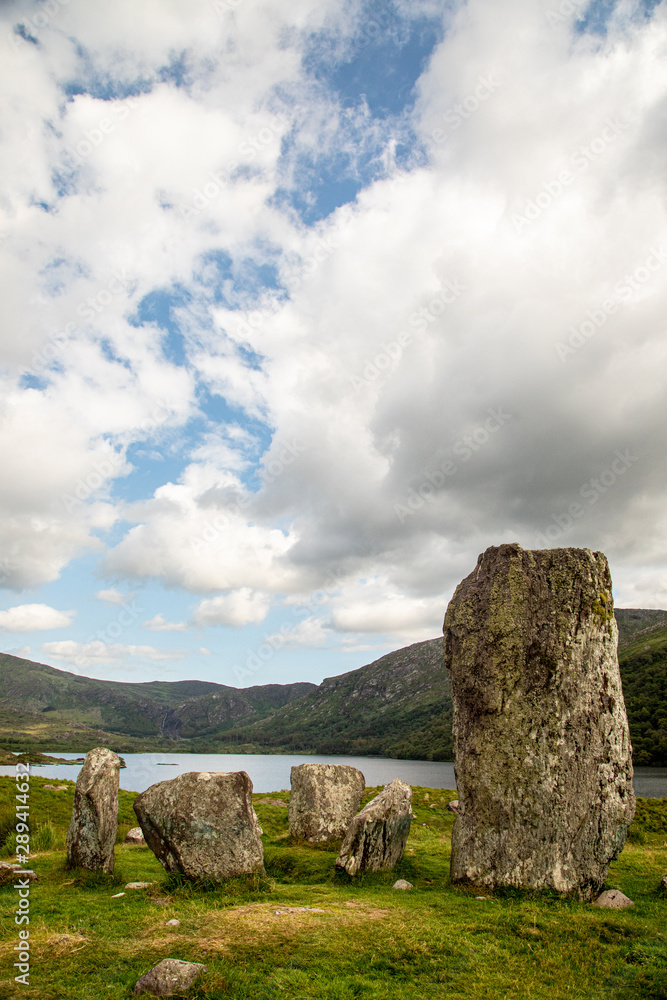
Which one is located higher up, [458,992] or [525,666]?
[525,666]

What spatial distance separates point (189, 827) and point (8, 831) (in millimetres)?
8619

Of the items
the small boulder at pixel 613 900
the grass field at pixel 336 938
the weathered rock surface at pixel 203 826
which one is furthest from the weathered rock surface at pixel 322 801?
the small boulder at pixel 613 900

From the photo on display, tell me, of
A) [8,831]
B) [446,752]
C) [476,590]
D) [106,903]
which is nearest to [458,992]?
[106,903]

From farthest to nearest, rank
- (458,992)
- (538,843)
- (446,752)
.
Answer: (446,752) < (538,843) < (458,992)

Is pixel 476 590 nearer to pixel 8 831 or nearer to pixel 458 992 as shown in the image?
pixel 458 992

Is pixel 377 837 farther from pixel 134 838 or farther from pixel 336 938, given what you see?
pixel 134 838

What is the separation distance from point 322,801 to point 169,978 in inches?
477

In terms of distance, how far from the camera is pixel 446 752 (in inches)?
5891

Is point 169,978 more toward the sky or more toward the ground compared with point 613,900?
more toward the sky

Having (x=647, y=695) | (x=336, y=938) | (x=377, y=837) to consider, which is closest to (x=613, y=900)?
(x=377, y=837)

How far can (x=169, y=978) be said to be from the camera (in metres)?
6.75

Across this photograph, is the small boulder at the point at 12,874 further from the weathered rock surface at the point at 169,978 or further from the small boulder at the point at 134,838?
the weathered rock surface at the point at 169,978

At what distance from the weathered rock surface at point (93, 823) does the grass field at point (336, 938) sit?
507 mm

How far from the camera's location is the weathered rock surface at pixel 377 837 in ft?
43.0
